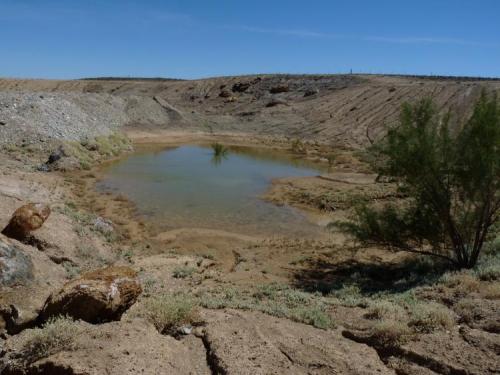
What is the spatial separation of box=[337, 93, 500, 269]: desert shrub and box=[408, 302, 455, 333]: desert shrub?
392cm

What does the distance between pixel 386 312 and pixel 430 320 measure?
2.47 ft

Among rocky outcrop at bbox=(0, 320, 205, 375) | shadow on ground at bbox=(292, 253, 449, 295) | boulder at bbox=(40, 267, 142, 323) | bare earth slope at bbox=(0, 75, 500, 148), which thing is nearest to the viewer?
rocky outcrop at bbox=(0, 320, 205, 375)

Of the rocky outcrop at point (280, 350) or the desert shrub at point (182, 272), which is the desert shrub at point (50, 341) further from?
the desert shrub at point (182, 272)

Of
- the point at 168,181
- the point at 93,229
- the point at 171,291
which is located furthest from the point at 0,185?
the point at 168,181

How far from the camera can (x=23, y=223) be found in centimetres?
999

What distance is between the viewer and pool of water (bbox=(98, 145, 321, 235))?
16047 mm

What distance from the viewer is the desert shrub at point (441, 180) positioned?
9992mm

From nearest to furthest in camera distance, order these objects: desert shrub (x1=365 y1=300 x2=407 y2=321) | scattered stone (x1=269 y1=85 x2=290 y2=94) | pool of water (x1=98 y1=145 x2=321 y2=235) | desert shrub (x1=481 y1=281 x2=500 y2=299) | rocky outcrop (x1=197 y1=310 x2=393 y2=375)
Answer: rocky outcrop (x1=197 y1=310 x2=393 y2=375), desert shrub (x1=365 y1=300 x2=407 y2=321), desert shrub (x1=481 y1=281 x2=500 y2=299), pool of water (x1=98 y1=145 x2=321 y2=235), scattered stone (x1=269 y1=85 x2=290 y2=94)

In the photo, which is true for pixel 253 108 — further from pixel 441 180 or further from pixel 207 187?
pixel 441 180

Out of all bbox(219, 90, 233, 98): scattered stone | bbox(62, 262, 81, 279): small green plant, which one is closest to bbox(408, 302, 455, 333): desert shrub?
bbox(62, 262, 81, 279): small green plant

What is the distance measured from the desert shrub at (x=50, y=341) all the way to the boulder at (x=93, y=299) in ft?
1.69

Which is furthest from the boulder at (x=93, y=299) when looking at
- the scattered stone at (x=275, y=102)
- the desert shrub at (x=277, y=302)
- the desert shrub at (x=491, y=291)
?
the scattered stone at (x=275, y=102)

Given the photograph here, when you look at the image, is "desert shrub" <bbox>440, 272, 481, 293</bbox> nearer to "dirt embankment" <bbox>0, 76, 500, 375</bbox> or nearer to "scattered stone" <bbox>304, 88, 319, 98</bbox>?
"dirt embankment" <bbox>0, 76, 500, 375</bbox>

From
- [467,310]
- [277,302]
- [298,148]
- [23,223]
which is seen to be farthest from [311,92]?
[467,310]
